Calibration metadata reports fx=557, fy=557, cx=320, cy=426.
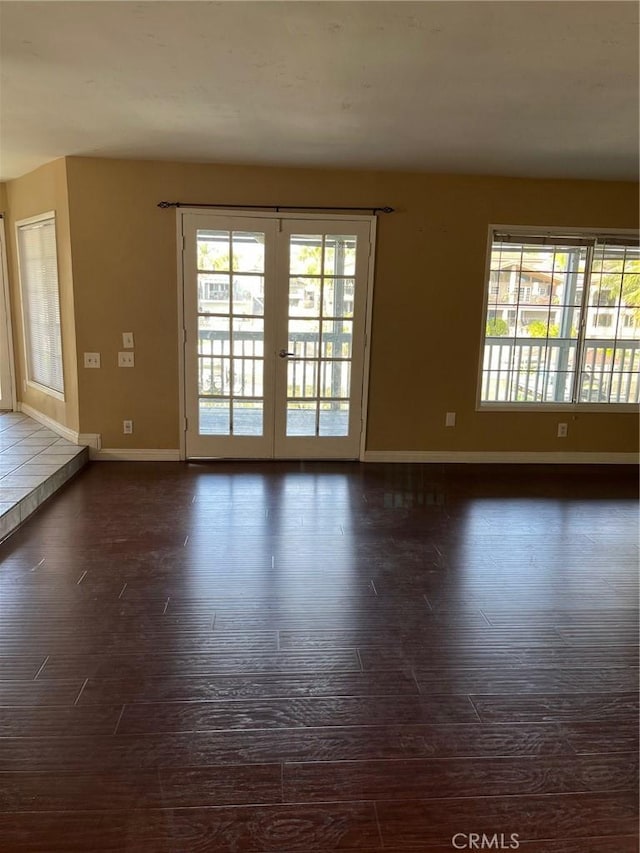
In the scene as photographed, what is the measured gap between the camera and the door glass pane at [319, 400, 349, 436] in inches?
196

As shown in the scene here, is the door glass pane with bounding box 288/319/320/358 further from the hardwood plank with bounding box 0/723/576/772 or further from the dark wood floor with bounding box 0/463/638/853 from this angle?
the hardwood plank with bounding box 0/723/576/772

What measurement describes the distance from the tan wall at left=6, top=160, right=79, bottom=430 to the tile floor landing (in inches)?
9.3

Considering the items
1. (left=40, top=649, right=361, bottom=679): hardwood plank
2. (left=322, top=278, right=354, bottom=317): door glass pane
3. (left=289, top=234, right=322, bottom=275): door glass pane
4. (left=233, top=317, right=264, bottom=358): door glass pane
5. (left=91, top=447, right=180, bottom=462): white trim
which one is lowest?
(left=40, top=649, right=361, bottom=679): hardwood plank

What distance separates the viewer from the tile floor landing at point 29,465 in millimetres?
3467

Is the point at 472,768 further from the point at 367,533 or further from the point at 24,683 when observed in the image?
the point at 367,533

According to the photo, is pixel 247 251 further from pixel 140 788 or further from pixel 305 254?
pixel 140 788

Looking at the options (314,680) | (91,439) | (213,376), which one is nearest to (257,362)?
(213,376)

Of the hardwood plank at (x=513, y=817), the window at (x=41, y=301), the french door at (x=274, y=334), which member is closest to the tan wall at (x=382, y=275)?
the french door at (x=274, y=334)

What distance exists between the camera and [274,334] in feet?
15.7

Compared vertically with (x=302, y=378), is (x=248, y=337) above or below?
above

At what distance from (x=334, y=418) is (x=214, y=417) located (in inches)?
42.0

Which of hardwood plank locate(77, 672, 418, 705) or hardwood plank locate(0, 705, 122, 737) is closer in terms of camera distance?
hardwood plank locate(0, 705, 122, 737)

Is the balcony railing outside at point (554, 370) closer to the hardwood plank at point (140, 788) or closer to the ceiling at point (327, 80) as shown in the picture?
the ceiling at point (327, 80)

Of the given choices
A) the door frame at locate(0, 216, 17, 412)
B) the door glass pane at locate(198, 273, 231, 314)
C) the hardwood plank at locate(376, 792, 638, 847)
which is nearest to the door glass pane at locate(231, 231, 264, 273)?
the door glass pane at locate(198, 273, 231, 314)
